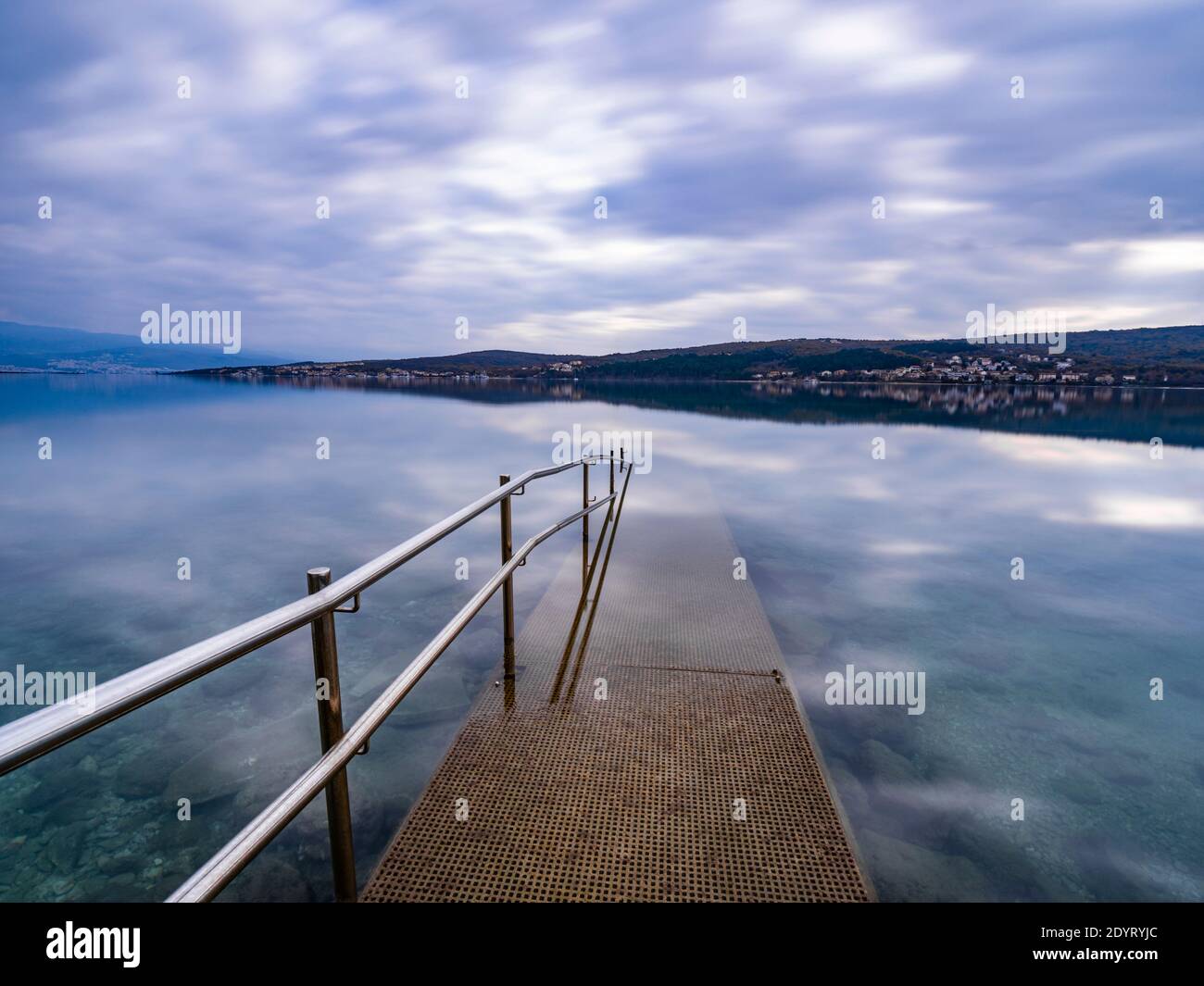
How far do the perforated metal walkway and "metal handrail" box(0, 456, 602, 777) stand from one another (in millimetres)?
1137

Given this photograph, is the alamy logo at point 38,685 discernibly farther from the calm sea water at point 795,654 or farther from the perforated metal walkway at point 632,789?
the perforated metal walkway at point 632,789

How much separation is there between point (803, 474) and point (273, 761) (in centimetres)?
1223

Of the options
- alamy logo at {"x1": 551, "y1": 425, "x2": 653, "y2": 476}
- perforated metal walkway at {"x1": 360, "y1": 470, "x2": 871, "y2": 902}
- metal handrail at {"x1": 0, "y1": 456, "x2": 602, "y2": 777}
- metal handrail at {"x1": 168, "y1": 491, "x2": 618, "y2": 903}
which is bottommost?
perforated metal walkway at {"x1": 360, "y1": 470, "x2": 871, "y2": 902}

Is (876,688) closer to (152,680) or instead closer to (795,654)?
(795,654)

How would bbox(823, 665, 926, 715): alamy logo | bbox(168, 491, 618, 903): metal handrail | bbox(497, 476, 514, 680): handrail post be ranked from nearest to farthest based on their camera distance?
bbox(168, 491, 618, 903): metal handrail, bbox(497, 476, 514, 680): handrail post, bbox(823, 665, 926, 715): alamy logo

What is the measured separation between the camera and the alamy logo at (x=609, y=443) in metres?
15.4

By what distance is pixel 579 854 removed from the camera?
78.4 inches
